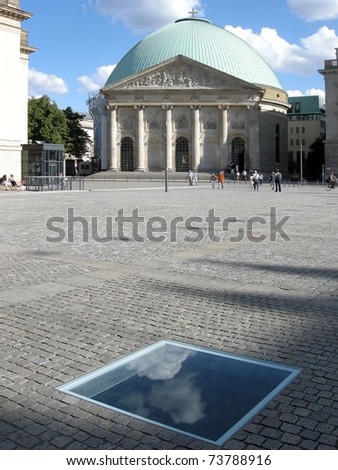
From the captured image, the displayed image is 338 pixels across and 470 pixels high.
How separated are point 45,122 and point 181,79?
21.3 meters

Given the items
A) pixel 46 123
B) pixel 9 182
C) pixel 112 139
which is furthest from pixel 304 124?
pixel 9 182

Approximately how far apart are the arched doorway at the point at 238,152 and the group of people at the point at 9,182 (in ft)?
139

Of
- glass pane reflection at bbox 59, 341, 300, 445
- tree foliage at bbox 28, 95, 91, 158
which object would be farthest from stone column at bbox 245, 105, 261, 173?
glass pane reflection at bbox 59, 341, 300, 445

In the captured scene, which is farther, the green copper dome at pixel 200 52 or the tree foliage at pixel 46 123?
the green copper dome at pixel 200 52

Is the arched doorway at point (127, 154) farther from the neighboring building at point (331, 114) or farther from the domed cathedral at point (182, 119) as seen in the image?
the neighboring building at point (331, 114)

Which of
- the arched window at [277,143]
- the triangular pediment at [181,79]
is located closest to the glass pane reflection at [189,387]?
the triangular pediment at [181,79]

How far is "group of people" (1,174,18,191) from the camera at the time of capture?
137ft

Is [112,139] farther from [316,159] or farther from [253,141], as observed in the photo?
[316,159]

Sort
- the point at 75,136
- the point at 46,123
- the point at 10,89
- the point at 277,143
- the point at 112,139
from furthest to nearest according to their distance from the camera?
the point at 75,136 → the point at 277,143 → the point at 46,123 → the point at 112,139 → the point at 10,89

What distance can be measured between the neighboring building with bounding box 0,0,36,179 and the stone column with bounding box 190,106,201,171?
114ft

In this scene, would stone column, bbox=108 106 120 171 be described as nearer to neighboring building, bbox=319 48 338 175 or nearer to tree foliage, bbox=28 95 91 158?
tree foliage, bbox=28 95 91 158

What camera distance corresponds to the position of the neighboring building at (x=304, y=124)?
404ft

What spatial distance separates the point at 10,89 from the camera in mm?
45219

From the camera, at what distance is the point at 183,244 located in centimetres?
1263
